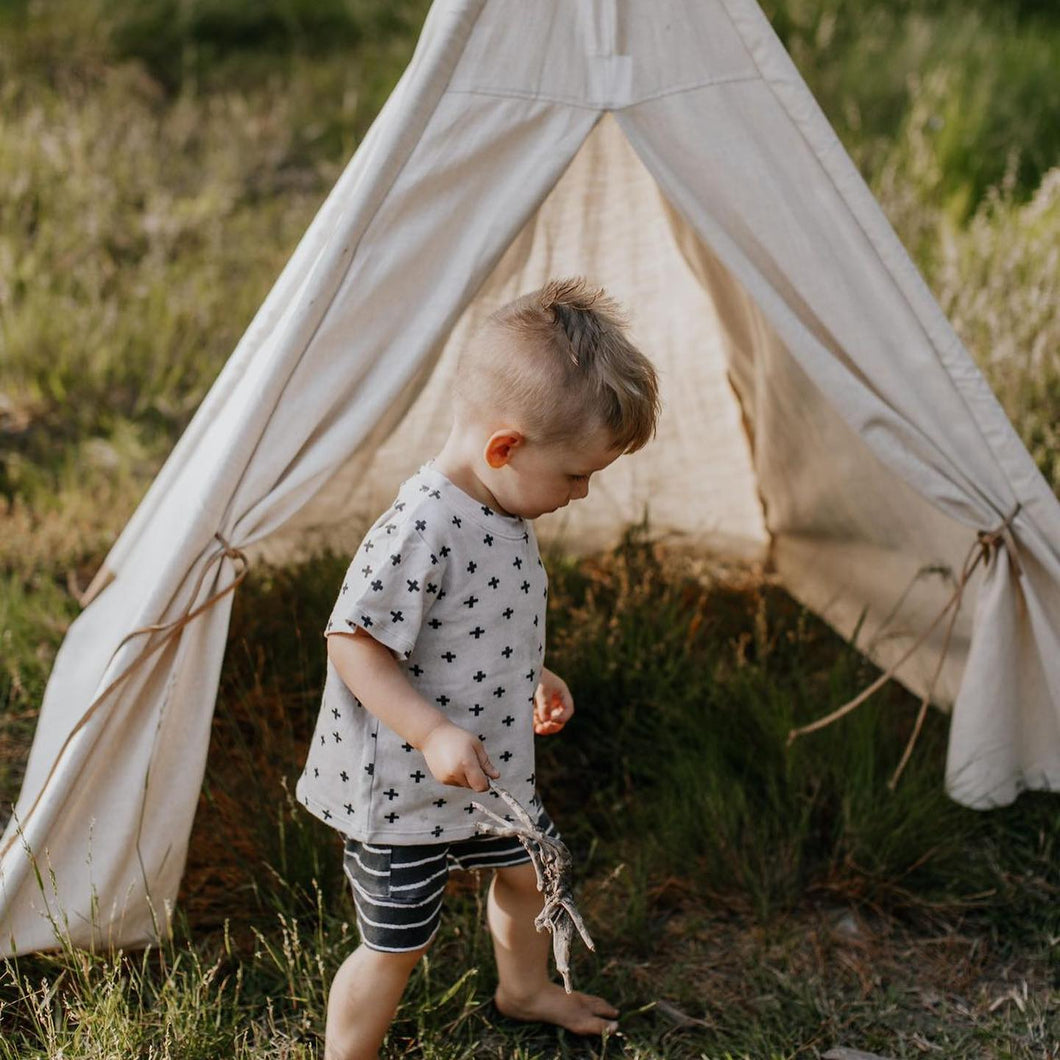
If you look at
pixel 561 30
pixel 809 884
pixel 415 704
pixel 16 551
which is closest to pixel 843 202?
pixel 561 30

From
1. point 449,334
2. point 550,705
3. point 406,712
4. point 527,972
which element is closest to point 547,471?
point 406,712

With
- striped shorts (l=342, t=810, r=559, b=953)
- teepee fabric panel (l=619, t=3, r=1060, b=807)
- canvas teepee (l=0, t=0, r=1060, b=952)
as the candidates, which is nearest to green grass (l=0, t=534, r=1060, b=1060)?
canvas teepee (l=0, t=0, r=1060, b=952)

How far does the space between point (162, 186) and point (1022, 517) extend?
4.74m

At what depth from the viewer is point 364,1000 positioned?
2.11 meters

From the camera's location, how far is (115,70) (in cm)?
689

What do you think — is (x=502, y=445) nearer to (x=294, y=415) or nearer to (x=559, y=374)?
(x=559, y=374)

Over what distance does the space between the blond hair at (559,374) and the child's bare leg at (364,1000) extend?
34.7 inches

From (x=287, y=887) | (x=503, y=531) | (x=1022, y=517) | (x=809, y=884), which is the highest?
(x=503, y=531)

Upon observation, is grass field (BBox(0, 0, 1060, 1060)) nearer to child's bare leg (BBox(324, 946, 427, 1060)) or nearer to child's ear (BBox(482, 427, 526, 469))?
child's bare leg (BBox(324, 946, 427, 1060))

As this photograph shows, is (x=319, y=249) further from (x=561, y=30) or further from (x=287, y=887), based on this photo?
(x=287, y=887)

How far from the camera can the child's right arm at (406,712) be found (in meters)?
1.80

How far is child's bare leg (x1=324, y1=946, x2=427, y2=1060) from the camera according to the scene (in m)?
2.10

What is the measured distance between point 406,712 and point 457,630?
0.18m

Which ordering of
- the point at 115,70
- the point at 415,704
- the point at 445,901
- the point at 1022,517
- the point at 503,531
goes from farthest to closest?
1. the point at 115,70
2. the point at 445,901
3. the point at 1022,517
4. the point at 503,531
5. the point at 415,704
